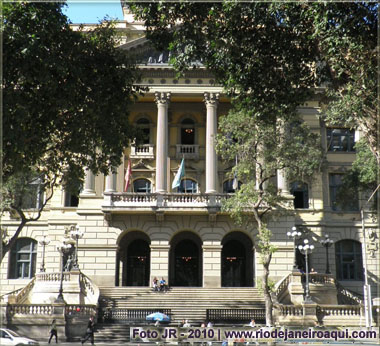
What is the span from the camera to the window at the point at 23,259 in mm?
37406

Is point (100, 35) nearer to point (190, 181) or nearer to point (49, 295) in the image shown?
point (49, 295)

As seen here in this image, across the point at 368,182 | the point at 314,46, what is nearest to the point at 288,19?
the point at 314,46

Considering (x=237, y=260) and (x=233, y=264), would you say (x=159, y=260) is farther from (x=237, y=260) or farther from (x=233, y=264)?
(x=237, y=260)

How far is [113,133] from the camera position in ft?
58.1

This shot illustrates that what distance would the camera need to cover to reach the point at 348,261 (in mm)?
37500

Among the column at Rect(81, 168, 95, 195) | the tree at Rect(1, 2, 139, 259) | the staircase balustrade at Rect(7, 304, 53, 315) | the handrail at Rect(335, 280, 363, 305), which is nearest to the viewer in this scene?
the tree at Rect(1, 2, 139, 259)

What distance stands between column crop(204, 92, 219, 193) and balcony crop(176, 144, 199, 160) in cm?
207

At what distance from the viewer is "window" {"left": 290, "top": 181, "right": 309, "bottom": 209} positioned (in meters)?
37.9

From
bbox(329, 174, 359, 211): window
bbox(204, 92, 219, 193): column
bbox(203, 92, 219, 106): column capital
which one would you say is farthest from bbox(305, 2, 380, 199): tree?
bbox(203, 92, 219, 106): column capital

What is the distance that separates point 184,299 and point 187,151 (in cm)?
1138

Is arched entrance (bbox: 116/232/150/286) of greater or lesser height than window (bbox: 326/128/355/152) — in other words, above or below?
below

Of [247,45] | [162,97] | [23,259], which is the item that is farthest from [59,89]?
[23,259]

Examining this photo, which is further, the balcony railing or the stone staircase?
the balcony railing

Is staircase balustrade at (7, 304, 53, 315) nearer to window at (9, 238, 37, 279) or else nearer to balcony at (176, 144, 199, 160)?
window at (9, 238, 37, 279)
